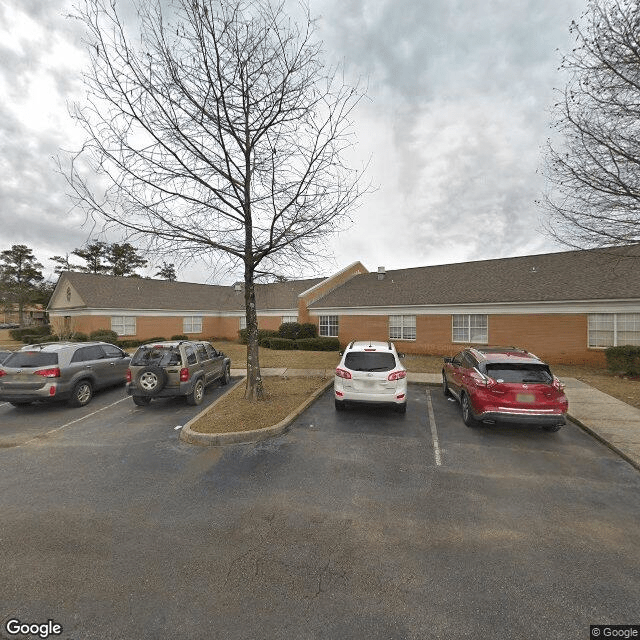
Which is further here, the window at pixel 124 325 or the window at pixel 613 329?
the window at pixel 124 325

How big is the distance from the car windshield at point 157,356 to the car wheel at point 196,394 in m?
0.93

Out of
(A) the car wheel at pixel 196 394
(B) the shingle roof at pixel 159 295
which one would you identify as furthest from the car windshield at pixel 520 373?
(B) the shingle roof at pixel 159 295

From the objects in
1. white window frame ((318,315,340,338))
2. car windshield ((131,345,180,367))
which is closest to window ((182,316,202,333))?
white window frame ((318,315,340,338))

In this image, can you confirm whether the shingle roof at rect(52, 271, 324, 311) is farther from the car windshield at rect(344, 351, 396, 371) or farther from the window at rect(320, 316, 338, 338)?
the car windshield at rect(344, 351, 396, 371)

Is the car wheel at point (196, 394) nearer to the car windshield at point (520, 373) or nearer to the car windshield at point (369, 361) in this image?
the car windshield at point (369, 361)

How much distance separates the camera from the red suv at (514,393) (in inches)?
256

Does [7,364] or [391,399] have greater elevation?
[7,364]

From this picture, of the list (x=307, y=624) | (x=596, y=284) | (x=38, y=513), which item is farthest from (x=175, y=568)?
(x=596, y=284)

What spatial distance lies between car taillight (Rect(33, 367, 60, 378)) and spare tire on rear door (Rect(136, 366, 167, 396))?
2.34 metres

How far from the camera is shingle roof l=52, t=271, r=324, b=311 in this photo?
2692 centimetres

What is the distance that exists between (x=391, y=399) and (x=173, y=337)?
2644cm

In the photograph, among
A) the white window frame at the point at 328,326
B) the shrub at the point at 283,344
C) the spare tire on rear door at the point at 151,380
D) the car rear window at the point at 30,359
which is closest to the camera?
the spare tire on rear door at the point at 151,380

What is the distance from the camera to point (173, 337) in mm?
29266

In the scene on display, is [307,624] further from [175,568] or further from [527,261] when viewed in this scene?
[527,261]
